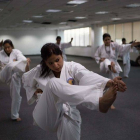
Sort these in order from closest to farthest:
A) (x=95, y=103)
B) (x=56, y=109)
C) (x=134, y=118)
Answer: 1. (x=95, y=103)
2. (x=56, y=109)
3. (x=134, y=118)

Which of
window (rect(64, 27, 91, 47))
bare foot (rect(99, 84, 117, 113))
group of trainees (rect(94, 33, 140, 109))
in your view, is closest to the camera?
bare foot (rect(99, 84, 117, 113))

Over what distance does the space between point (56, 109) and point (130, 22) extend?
13.3 meters

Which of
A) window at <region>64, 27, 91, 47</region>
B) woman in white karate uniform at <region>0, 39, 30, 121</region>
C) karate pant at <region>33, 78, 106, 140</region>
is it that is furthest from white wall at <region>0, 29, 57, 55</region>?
karate pant at <region>33, 78, 106, 140</region>

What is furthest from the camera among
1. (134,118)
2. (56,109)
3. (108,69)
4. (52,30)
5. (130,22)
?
(52,30)

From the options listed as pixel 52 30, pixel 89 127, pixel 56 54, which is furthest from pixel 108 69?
pixel 52 30

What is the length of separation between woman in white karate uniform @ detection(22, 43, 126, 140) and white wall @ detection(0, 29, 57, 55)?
21.9 m

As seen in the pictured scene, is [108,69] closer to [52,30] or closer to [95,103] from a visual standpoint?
[95,103]

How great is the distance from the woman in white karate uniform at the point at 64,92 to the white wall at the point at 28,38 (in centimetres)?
2193

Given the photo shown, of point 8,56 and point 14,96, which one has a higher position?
point 8,56

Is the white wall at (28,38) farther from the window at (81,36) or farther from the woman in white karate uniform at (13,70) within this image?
the woman in white karate uniform at (13,70)

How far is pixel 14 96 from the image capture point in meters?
3.97

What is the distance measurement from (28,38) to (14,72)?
20.9m

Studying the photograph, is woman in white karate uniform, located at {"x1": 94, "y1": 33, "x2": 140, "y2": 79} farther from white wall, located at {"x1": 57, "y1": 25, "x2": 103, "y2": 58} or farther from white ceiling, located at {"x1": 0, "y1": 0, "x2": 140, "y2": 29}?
white wall, located at {"x1": 57, "y1": 25, "x2": 103, "y2": 58}

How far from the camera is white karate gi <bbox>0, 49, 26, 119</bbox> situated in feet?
11.7
